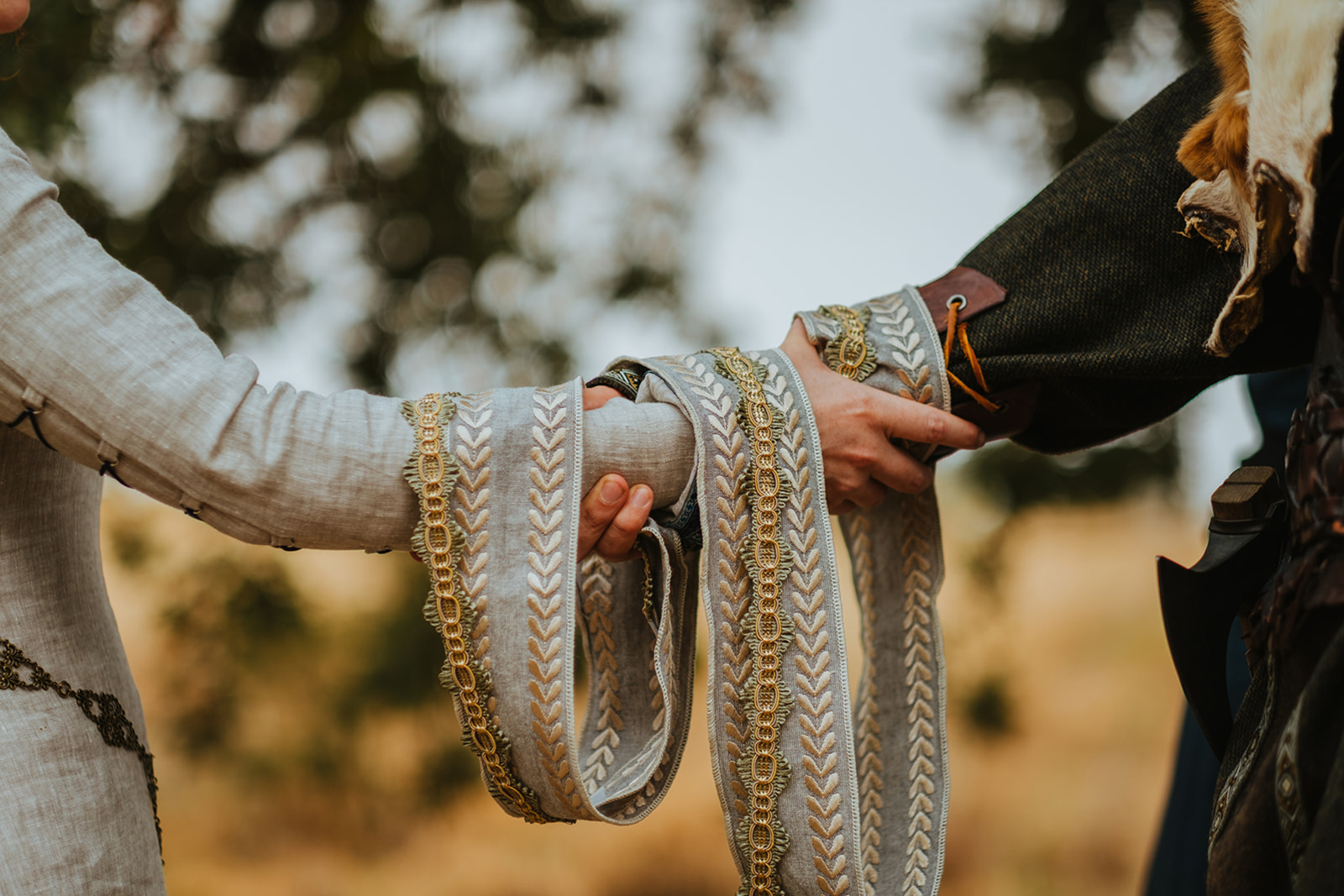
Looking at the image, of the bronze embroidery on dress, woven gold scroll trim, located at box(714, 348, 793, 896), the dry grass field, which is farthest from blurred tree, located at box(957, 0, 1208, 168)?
the bronze embroidery on dress

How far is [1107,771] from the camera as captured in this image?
2898 mm

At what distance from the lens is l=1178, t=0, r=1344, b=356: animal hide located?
24.8 inches

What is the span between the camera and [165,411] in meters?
0.72

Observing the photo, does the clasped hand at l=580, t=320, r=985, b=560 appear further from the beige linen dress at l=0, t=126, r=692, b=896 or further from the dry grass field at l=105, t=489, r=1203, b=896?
the dry grass field at l=105, t=489, r=1203, b=896

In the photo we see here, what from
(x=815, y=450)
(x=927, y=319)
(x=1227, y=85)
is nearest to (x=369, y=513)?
(x=815, y=450)

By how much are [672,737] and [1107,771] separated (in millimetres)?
2466

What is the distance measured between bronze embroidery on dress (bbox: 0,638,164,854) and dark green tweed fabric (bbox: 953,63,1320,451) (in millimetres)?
824

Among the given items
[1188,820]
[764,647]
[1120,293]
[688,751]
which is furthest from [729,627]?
[688,751]

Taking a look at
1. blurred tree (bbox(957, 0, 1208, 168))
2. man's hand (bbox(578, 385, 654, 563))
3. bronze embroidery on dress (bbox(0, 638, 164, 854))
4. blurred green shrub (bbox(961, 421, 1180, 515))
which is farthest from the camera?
blurred green shrub (bbox(961, 421, 1180, 515))

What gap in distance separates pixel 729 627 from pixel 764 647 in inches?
1.5

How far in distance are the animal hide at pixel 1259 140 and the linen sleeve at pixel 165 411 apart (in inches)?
26.8

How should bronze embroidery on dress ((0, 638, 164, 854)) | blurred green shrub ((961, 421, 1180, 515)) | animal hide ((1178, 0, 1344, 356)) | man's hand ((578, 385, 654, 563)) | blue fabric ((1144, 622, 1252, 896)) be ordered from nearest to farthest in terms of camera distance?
animal hide ((1178, 0, 1344, 356)), bronze embroidery on dress ((0, 638, 164, 854)), man's hand ((578, 385, 654, 563)), blue fabric ((1144, 622, 1252, 896)), blurred green shrub ((961, 421, 1180, 515))

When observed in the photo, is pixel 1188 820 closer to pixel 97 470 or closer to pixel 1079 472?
pixel 1079 472

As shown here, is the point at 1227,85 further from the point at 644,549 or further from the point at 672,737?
the point at 672,737
